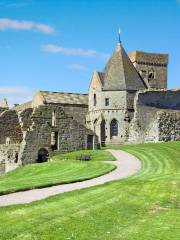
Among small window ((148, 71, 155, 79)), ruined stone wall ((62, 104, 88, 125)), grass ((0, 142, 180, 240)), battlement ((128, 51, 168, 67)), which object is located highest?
battlement ((128, 51, 168, 67))

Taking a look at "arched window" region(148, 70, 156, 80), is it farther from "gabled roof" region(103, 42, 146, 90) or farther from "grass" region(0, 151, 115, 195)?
"grass" region(0, 151, 115, 195)

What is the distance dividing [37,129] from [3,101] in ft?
150

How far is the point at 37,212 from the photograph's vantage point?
14844mm

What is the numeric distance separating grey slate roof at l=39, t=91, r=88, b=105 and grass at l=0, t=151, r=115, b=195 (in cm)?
3078

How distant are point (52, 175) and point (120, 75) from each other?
38417 mm

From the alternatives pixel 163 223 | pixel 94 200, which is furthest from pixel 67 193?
pixel 163 223

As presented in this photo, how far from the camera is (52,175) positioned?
26.1m

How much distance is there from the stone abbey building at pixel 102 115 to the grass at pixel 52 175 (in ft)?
19.6

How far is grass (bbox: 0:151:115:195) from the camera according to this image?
2087 centimetres

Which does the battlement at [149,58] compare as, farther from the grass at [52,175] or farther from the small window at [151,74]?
the grass at [52,175]

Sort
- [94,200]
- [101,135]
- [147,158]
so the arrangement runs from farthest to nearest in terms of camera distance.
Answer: [101,135] → [147,158] → [94,200]

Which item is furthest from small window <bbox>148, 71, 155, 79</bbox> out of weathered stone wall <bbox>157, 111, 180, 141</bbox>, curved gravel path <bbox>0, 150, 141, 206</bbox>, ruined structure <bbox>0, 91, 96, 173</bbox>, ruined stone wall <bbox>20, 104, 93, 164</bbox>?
curved gravel path <bbox>0, 150, 141, 206</bbox>

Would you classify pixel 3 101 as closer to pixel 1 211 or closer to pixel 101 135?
pixel 101 135

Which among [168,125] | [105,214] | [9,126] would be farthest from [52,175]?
[168,125]
